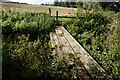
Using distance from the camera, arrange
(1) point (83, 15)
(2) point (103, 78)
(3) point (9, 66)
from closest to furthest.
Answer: (2) point (103, 78)
(3) point (9, 66)
(1) point (83, 15)

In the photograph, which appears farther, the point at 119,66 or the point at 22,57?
the point at 119,66

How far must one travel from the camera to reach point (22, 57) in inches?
82.1

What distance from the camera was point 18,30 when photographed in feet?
16.3

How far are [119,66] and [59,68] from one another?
147 centimetres

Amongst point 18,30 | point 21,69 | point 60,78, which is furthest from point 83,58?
point 18,30

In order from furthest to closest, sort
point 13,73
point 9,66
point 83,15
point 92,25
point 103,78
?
point 83,15 < point 92,25 < point 9,66 < point 13,73 < point 103,78

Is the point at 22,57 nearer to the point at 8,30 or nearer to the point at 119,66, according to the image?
the point at 119,66

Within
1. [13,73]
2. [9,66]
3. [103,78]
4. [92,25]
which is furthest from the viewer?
[92,25]

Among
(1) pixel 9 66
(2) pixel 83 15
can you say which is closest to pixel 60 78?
(1) pixel 9 66

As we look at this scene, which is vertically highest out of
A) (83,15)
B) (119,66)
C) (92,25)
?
(83,15)

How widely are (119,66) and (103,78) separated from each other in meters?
0.97

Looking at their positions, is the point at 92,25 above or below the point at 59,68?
above

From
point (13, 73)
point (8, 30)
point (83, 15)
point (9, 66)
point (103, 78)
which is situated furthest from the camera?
point (83, 15)

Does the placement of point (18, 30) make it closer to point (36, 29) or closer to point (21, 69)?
point (36, 29)
